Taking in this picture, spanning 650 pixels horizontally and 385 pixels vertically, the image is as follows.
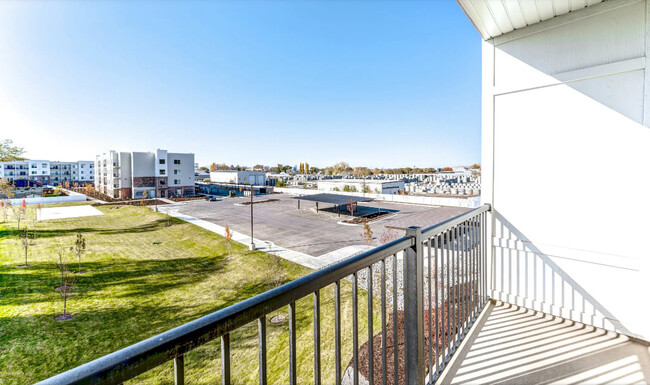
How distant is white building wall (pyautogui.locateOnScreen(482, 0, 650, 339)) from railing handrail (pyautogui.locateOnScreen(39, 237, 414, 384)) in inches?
106

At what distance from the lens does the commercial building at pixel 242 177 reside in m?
46.0

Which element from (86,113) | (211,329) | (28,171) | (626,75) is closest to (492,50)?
(626,75)

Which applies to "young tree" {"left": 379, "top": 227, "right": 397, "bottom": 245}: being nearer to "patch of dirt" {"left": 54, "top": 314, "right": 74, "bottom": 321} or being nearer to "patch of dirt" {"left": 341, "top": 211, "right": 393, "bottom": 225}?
"patch of dirt" {"left": 341, "top": 211, "right": 393, "bottom": 225}

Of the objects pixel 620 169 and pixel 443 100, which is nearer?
pixel 620 169

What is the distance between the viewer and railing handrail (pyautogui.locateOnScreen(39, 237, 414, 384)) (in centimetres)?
46

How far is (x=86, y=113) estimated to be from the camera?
2548cm

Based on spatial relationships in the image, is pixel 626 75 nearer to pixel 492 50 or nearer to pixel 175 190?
pixel 492 50

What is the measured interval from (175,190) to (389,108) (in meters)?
28.8

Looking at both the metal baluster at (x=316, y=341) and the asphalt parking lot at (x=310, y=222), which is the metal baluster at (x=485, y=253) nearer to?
the metal baluster at (x=316, y=341)

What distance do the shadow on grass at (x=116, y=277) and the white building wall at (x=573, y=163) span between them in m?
9.19

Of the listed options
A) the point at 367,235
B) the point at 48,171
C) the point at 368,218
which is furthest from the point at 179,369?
the point at 48,171

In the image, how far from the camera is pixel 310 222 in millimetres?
17000

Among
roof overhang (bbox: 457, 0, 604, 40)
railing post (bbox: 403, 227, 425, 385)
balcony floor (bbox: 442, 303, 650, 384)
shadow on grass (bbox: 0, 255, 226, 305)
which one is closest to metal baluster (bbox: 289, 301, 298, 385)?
railing post (bbox: 403, 227, 425, 385)

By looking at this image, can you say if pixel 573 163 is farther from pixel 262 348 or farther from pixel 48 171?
pixel 48 171
